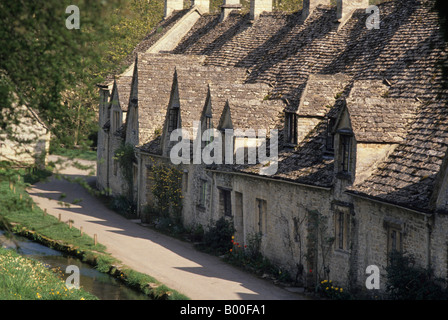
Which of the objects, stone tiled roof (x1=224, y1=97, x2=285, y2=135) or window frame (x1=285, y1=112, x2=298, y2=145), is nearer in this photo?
window frame (x1=285, y1=112, x2=298, y2=145)

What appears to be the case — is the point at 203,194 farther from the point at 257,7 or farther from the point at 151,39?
the point at 151,39

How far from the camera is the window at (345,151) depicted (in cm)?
2303

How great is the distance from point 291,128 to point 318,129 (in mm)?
1073

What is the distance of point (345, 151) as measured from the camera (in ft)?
76.4

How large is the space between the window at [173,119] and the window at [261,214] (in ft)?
29.0

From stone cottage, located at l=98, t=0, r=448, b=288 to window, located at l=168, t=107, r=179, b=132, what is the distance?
6cm

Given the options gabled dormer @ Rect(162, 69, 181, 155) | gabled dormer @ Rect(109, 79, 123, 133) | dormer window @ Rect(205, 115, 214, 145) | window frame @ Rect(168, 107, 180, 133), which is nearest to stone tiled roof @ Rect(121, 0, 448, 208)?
gabled dormer @ Rect(162, 69, 181, 155)

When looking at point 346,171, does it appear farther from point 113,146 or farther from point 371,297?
point 113,146

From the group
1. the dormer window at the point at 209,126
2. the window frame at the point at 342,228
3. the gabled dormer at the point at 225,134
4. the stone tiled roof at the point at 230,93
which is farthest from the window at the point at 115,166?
the window frame at the point at 342,228

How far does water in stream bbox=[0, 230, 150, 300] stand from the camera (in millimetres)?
23781

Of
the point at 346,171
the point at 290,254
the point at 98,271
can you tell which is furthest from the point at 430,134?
the point at 98,271

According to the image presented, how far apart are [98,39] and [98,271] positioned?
1360 centimetres

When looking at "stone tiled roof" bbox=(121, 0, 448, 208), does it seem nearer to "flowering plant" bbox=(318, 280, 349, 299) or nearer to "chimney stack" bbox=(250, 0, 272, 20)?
"chimney stack" bbox=(250, 0, 272, 20)

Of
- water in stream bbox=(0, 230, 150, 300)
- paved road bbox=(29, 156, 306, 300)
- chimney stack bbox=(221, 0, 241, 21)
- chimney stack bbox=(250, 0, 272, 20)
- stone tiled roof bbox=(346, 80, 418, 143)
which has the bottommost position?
water in stream bbox=(0, 230, 150, 300)
